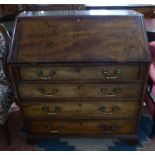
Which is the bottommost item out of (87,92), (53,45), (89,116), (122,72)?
(89,116)

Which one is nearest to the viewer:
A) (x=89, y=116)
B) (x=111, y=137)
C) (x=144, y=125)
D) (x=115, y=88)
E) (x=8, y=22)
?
(x=115, y=88)

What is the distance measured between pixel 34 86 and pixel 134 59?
2.26 feet

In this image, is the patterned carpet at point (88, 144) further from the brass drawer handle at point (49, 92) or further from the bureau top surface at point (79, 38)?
the bureau top surface at point (79, 38)

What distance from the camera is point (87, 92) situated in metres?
1.41

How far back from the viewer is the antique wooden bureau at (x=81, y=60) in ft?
4.19

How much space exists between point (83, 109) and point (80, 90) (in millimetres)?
178

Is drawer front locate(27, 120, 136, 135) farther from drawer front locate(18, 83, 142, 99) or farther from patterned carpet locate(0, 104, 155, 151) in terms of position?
drawer front locate(18, 83, 142, 99)

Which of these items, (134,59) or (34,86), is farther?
(34,86)

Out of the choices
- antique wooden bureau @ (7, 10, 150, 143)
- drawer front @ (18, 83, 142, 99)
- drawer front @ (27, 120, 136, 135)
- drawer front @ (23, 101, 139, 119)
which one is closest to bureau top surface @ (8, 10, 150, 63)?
antique wooden bureau @ (7, 10, 150, 143)

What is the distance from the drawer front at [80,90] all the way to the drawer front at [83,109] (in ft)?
0.24

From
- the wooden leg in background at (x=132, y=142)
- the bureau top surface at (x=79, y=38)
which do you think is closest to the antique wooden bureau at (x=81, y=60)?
the bureau top surface at (x=79, y=38)

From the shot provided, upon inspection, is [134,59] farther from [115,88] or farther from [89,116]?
[89,116]
